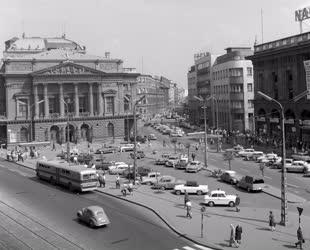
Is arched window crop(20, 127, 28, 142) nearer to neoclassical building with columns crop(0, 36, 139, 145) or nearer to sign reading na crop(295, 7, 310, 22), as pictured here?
neoclassical building with columns crop(0, 36, 139, 145)

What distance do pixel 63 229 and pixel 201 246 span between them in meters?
11.5

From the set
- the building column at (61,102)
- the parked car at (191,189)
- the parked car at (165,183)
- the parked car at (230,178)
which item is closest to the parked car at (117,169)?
the parked car at (165,183)

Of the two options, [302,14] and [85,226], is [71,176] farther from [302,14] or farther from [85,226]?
[302,14]

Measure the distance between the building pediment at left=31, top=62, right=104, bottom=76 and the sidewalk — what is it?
6950 cm

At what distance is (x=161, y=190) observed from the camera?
55531 millimetres

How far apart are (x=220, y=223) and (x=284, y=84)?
205 ft

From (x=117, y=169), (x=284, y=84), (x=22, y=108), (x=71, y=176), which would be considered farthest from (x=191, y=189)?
(x=22, y=108)

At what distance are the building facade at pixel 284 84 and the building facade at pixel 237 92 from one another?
22163 mm

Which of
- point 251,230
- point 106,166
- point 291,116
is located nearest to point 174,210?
point 251,230

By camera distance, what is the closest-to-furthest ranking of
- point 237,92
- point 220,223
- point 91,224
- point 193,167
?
point 91,224 < point 220,223 < point 193,167 < point 237,92

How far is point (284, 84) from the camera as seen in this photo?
317ft

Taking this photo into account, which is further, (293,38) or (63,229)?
(293,38)

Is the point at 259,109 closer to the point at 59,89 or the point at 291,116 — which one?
the point at 291,116

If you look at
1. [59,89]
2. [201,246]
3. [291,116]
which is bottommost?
[201,246]
